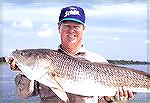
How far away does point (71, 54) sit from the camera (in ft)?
18.2

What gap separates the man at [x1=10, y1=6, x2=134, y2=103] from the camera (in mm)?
5359

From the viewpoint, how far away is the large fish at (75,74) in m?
5.38

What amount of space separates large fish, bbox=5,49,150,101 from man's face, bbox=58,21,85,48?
184 millimetres

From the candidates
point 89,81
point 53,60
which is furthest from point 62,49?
point 89,81

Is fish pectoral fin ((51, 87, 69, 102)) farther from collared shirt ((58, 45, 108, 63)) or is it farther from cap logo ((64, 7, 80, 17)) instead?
cap logo ((64, 7, 80, 17))

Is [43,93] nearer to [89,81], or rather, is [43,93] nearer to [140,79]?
[89,81]

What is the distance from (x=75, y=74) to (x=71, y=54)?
11.2 inches

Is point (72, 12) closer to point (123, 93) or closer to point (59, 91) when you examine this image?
point (59, 91)

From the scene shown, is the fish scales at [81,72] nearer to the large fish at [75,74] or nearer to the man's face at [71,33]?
the large fish at [75,74]

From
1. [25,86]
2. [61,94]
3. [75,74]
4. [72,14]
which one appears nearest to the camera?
[61,94]

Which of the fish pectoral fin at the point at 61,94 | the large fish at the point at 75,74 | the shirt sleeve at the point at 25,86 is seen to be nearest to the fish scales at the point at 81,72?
the large fish at the point at 75,74

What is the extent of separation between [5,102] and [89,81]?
11.6m

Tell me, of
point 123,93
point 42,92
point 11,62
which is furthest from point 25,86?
point 123,93

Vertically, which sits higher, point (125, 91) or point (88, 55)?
point (88, 55)
